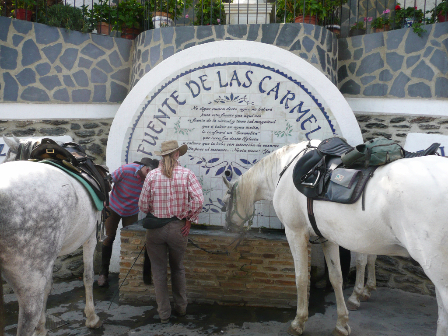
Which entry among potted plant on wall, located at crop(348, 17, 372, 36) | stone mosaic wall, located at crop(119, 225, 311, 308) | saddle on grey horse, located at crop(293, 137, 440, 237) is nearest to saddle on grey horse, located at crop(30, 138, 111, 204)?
stone mosaic wall, located at crop(119, 225, 311, 308)

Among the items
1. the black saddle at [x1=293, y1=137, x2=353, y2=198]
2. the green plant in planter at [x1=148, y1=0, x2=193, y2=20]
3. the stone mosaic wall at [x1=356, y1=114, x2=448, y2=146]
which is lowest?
the black saddle at [x1=293, y1=137, x2=353, y2=198]

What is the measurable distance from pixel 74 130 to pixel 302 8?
3733 mm

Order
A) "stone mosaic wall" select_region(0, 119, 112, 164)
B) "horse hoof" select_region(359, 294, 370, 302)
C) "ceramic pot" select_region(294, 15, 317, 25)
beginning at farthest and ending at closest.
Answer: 1. "ceramic pot" select_region(294, 15, 317, 25)
2. "stone mosaic wall" select_region(0, 119, 112, 164)
3. "horse hoof" select_region(359, 294, 370, 302)

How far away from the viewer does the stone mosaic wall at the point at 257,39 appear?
5.65 m

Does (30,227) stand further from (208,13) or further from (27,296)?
(208,13)

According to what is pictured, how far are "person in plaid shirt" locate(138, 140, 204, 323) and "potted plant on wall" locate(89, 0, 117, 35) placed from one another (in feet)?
11.6

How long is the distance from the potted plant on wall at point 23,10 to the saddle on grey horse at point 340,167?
4746 mm

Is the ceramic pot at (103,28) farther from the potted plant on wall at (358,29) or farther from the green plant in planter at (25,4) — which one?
the potted plant on wall at (358,29)

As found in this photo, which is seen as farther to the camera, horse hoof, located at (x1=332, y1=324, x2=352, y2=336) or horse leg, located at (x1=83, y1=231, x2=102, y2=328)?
horse leg, located at (x1=83, y1=231, x2=102, y2=328)

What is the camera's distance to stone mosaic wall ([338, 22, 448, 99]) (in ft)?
17.1

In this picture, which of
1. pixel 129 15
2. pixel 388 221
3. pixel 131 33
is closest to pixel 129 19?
pixel 129 15

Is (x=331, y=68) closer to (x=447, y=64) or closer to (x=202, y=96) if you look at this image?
(x=447, y=64)

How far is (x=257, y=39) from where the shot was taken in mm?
5684

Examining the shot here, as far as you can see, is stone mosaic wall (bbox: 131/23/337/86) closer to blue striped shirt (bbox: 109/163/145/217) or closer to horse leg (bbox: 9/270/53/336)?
blue striped shirt (bbox: 109/163/145/217)
